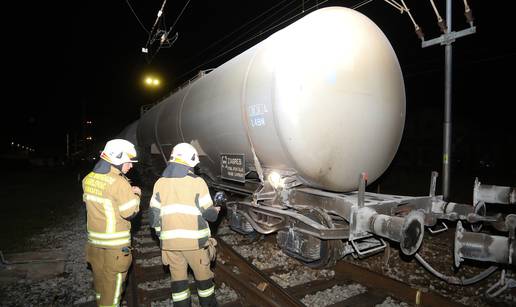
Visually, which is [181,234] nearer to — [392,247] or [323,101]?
[323,101]

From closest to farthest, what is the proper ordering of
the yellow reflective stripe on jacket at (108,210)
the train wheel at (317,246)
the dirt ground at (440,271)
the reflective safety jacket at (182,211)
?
1. the yellow reflective stripe on jacket at (108,210)
2. the reflective safety jacket at (182,211)
3. the dirt ground at (440,271)
4. the train wheel at (317,246)

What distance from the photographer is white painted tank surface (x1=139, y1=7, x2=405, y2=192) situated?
411 cm

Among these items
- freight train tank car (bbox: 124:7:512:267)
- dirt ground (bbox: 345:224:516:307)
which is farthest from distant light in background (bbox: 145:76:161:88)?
dirt ground (bbox: 345:224:516:307)

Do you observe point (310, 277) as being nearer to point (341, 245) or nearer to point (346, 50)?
point (341, 245)

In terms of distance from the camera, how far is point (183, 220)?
360 cm

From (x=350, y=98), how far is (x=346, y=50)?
0.61m

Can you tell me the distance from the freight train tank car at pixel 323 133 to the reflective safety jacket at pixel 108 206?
6.30ft

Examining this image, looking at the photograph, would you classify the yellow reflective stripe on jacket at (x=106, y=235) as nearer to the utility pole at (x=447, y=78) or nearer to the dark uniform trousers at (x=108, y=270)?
the dark uniform trousers at (x=108, y=270)

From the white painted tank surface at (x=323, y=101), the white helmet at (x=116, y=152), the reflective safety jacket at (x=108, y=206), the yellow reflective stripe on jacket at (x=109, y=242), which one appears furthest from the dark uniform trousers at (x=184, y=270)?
the white painted tank surface at (x=323, y=101)

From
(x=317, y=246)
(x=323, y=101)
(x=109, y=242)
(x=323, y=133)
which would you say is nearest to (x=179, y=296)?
(x=109, y=242)

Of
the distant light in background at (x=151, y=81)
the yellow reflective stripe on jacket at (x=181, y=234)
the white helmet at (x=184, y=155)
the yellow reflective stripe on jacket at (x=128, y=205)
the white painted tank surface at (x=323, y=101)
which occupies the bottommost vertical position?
the yellow reflective stripe on jacket at (x=181, y=234)

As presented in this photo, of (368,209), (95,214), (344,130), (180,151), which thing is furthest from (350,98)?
(95,214)

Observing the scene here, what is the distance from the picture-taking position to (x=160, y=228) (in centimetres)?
377

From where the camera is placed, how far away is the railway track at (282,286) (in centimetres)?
405
